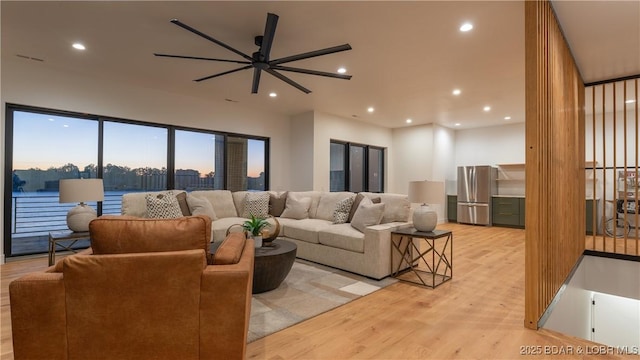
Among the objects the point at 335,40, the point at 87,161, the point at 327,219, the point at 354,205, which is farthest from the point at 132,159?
the point at 335,40

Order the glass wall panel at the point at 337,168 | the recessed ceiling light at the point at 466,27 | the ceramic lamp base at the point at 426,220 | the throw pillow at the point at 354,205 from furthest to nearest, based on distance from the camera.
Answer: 1. the glass wall panel at the point at 337,168
2. the throw pillow at the point at 354,205
3. the ceramic lamp base at the point at 426,220
4. the recessed ceiling light at the point at 466,27

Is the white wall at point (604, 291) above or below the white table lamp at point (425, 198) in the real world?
below

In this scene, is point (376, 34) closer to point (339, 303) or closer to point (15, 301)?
point (339, 303)

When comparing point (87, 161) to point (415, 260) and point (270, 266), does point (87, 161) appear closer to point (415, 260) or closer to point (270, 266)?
point (270, 266)

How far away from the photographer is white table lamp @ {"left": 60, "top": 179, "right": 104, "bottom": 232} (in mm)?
3562

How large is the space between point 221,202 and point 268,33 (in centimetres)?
318

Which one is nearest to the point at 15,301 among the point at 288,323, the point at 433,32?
the point at 288,323

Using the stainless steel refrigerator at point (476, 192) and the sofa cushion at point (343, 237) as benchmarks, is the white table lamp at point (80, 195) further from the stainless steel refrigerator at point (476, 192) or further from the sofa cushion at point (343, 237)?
the stainless steel refrigerator at point (476, 192)

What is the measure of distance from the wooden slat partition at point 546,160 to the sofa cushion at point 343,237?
171cm

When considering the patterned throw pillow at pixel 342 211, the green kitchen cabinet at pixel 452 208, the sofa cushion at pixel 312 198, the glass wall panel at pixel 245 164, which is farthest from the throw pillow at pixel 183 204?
the green kitchen cabinet at pixel 452 208

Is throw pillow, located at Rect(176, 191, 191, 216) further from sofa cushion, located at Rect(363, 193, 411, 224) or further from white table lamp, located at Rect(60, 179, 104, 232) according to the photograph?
sofa cushion, located at Rect(363, 193, 411, 224)

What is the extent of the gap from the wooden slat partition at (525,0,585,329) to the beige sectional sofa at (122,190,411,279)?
4.84ft

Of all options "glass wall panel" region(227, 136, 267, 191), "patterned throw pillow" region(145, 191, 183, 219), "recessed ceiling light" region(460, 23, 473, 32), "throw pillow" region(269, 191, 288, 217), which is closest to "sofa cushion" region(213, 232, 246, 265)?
"patterned throw pillow" region(145, 191, 183, 219)

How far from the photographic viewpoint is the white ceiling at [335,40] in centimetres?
281
